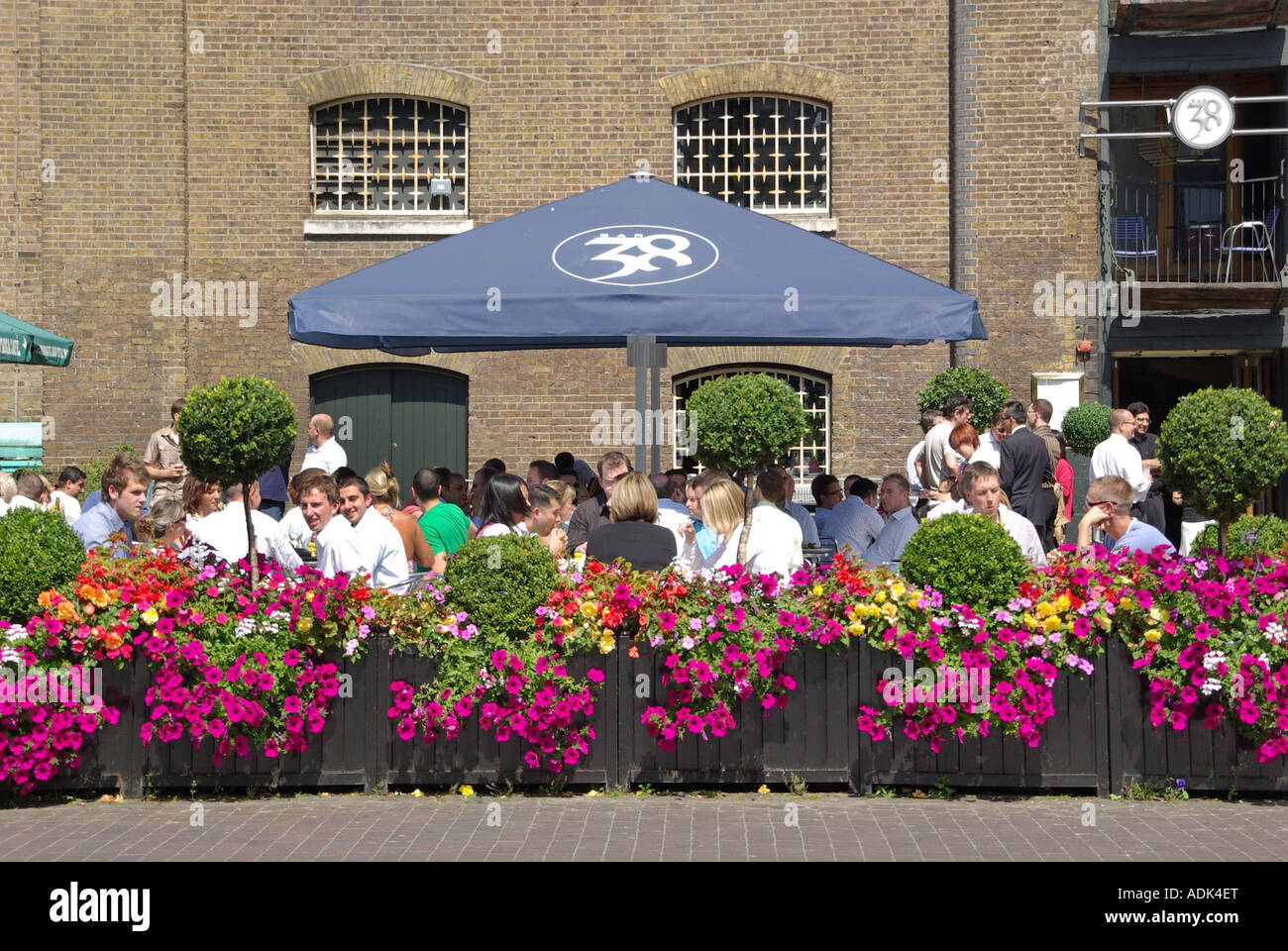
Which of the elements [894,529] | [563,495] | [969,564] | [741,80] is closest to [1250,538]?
[894,529]

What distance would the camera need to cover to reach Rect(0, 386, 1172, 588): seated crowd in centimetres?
898

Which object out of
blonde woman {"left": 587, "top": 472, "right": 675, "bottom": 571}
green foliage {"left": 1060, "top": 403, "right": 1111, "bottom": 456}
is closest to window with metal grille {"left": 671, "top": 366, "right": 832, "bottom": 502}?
green foliage {"left": 1060, "top": 403, "right": 1111, "bottom": 456}

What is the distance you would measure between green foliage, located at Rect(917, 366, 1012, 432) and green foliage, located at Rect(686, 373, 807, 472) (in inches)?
251

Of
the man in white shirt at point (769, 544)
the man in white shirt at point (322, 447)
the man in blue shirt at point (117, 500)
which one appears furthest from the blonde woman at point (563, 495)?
the man in white shirt at point (322, 447)

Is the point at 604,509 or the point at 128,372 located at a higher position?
the point at 128,372

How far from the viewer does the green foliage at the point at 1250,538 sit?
8.96 m

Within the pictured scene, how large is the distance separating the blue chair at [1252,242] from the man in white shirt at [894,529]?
7908 mm

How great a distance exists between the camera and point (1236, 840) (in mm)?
7320

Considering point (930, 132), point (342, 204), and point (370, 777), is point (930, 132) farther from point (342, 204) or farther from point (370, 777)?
point (370, 777)

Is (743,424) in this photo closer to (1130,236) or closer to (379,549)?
(379,549)

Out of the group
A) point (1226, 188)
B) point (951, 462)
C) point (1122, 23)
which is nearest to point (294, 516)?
point (951, 462)

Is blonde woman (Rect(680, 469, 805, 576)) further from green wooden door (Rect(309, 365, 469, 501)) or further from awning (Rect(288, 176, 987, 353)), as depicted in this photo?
green wooden door (Rect(309, 365, 469, 501))

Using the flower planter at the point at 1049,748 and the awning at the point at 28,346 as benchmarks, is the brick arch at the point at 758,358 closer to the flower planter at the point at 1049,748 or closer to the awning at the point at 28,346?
the awning at the point at 28,346

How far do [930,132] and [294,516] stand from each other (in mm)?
9497
